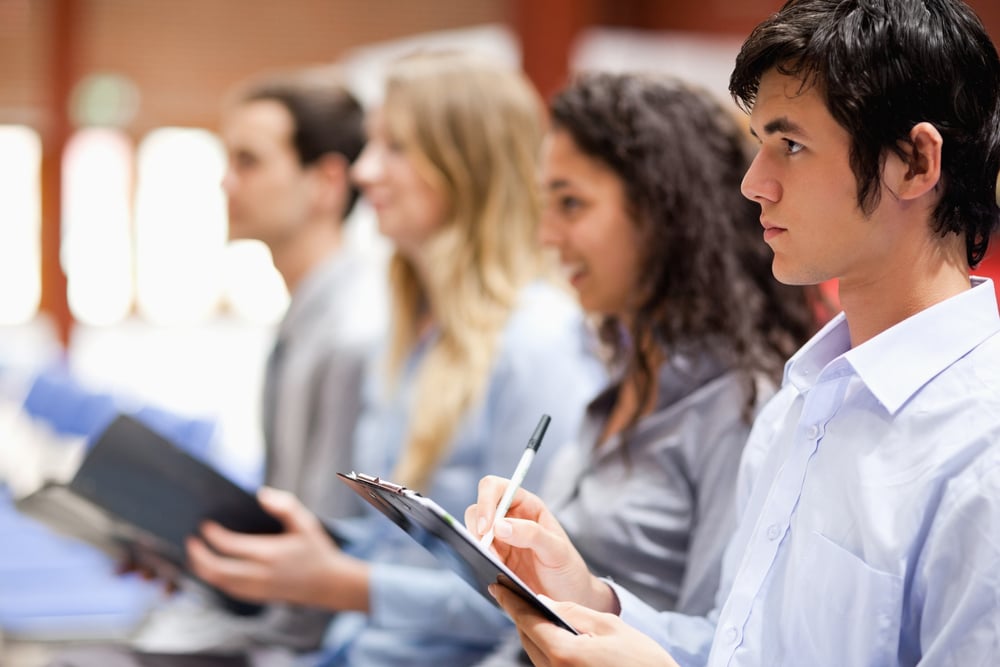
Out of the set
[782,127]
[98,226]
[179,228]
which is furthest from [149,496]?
[98,226]

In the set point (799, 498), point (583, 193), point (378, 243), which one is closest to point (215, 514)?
point (583, 193)

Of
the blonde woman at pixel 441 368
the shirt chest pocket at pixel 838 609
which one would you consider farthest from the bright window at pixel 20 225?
the shirt chest pocket at pixel 838 609

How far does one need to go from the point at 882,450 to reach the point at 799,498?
0.11 m

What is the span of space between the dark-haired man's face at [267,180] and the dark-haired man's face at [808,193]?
2.27 m

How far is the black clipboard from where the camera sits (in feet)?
3.84

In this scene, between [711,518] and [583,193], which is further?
[583,193]

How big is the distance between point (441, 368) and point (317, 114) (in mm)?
1175

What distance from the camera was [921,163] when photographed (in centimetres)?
115

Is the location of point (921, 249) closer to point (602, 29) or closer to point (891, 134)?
point (891, 134)

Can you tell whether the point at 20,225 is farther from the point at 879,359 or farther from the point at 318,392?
the point at 879,359

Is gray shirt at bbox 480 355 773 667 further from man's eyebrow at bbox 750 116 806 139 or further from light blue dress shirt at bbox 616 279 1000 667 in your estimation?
man's eyebrow at bbox 750 116 806 139

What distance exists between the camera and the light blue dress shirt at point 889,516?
3.55 feet

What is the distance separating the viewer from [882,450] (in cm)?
117

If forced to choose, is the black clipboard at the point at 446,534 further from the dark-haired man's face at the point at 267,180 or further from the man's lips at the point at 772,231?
the dark-haired man's face at the point at 267,180
